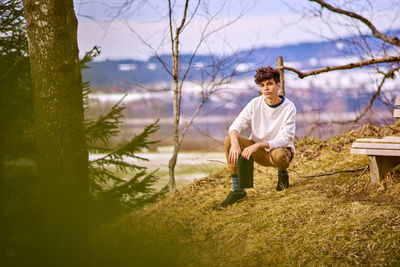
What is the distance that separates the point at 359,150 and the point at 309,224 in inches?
46.0

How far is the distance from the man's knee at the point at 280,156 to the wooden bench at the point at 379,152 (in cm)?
82

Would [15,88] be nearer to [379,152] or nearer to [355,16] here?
[379,152]

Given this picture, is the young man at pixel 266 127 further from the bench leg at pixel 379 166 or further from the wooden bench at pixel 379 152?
the bench leg at pixel 379 166

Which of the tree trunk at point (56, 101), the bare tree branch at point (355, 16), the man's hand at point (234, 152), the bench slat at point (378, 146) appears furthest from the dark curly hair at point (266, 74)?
the bare tree branch at point (355, 16)

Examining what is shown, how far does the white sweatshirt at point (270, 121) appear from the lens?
14.9 ft

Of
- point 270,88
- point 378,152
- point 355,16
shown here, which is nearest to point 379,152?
point 378,152

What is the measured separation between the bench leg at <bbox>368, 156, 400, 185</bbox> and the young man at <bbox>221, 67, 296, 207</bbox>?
1077 millimetres

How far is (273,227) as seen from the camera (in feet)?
14.3

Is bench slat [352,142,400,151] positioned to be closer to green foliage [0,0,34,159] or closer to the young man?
the young man

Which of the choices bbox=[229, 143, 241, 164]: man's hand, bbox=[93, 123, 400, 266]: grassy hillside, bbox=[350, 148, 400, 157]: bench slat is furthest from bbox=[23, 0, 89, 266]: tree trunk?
bbox=[350, 148, 400, 157]: bench slat

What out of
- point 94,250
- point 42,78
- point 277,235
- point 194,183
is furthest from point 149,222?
point 94,250

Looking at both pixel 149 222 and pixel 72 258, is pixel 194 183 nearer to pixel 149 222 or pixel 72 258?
pixel 149 222

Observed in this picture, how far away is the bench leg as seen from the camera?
490cm

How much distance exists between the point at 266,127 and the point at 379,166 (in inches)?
61.6
